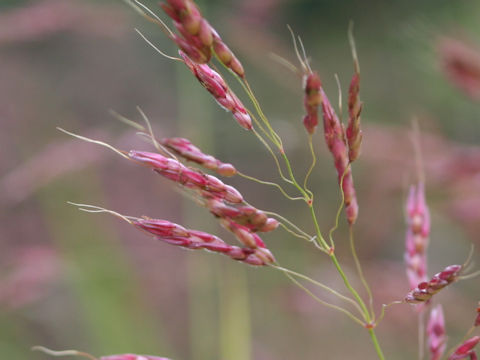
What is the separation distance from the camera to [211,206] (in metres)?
0.45

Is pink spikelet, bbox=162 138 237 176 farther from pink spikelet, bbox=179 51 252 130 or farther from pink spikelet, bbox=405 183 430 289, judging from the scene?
pink spikelet, bbox=405 183 430 289

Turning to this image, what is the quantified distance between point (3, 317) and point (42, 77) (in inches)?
99.4

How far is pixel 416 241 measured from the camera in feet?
2.06

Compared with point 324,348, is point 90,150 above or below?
above

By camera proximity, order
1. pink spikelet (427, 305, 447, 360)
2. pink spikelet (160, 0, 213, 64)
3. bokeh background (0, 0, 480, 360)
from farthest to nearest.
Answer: bokeh background (0, 0, 480, 360), pink spikelet (427, 305, 447, 360), pink spikelet (160, 0, 213, 64)

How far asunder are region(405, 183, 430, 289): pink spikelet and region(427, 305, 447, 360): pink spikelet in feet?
0.13

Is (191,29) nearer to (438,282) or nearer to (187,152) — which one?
(187,152)

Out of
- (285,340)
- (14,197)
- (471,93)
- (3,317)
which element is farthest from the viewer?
(285,340)

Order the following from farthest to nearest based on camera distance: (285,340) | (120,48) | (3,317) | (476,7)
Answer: (120,48) < (476,7) < (285,340) < (3,317)

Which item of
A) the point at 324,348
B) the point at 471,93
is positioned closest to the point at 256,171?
the point at 324,348

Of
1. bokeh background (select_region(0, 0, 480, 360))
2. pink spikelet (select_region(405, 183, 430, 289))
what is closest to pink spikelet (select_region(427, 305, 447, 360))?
pink spikelet (select_region(405, 183, 430, 289))

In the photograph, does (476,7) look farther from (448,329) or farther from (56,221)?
(56,221)

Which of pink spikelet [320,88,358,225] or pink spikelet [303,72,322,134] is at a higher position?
pink spikelet [303,72,322,134]

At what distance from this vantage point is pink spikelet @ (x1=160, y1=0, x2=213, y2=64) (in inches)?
16.2
